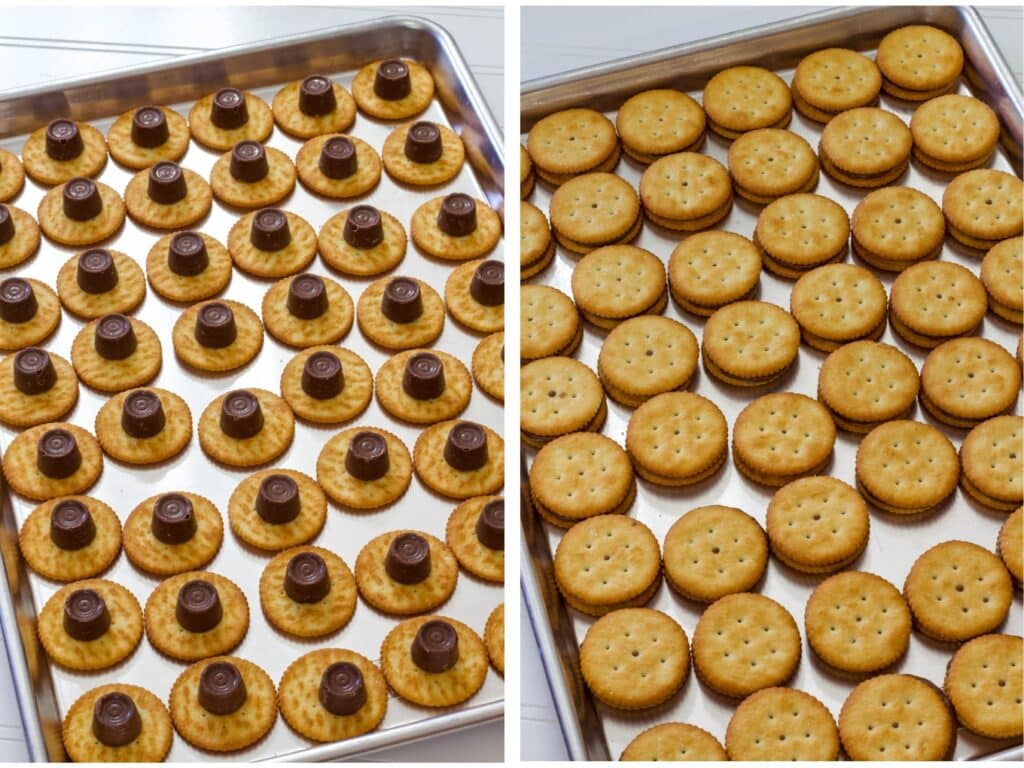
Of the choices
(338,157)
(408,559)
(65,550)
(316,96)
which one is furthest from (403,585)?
(316,96)

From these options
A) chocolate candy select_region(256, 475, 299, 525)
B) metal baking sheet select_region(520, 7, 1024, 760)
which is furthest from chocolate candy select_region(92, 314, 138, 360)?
metal baking sheet select_region(520, 7, 1024, 760)

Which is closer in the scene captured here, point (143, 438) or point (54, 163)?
point (143, 438)

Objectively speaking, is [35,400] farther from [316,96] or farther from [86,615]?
[316,96]

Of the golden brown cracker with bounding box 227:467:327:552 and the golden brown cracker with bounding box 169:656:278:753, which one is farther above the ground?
the golden brown cracker with bounding box 227:467:327:552

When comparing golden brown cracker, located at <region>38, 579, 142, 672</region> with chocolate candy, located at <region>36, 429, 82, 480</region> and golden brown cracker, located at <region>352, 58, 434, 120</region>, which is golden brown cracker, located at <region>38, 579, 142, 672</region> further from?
golden brown cracker, located at <region>352, 58, 434, 120</region>

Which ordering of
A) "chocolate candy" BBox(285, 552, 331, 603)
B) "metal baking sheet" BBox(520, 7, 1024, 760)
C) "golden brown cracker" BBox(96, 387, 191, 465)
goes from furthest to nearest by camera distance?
"golden brown cracker" BBox(96, 387, 191, 465)
"chocolate candy" BBox(285, 552, 331, 603)
"metal baking sheet" BBox(520, 7, 1024, 760)

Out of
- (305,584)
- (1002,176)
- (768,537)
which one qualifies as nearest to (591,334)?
(768,537)

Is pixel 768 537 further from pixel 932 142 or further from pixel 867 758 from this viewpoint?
pixel 932 142
